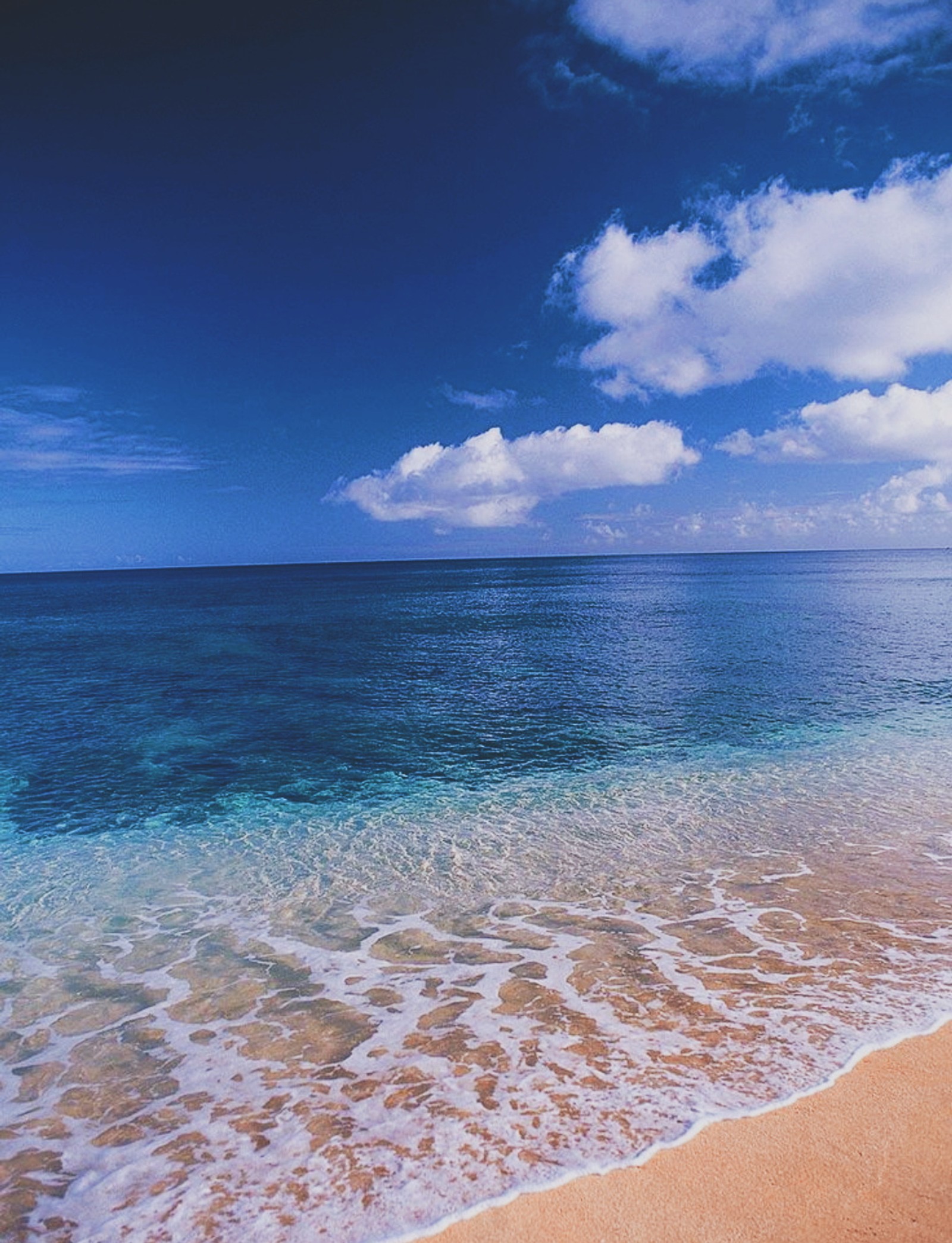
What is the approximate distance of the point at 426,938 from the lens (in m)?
10.6

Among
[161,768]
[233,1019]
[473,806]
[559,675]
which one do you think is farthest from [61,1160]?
[559,675]

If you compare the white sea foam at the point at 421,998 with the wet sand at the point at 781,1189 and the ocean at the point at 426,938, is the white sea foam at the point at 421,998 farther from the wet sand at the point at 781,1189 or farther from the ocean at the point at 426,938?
the wet sand at the point at 781,1189

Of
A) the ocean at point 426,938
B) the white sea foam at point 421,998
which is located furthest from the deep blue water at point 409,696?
the white sea foam at point 421,998

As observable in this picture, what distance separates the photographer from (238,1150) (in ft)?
20.9

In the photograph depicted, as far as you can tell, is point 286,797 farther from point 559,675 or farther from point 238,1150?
point 559,675

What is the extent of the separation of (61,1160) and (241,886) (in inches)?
254

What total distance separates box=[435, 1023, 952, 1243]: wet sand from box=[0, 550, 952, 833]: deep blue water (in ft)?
42.2

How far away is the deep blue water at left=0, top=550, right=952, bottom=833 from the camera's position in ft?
65.7

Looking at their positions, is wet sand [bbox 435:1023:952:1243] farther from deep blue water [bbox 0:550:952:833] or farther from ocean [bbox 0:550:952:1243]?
deep blue water [bbox 0:550:952:833]

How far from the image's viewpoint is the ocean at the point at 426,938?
623 centimetres

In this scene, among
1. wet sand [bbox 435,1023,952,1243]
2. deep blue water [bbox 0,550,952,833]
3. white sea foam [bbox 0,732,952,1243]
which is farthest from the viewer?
deep blue water [bbox 0,550,952,833]

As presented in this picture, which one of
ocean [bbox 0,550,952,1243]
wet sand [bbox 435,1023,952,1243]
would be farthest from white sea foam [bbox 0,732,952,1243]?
wet sand [bbox 435,1023,952,1243]

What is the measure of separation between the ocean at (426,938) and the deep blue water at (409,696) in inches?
10.5

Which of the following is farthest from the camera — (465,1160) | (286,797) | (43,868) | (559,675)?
(559,675)
